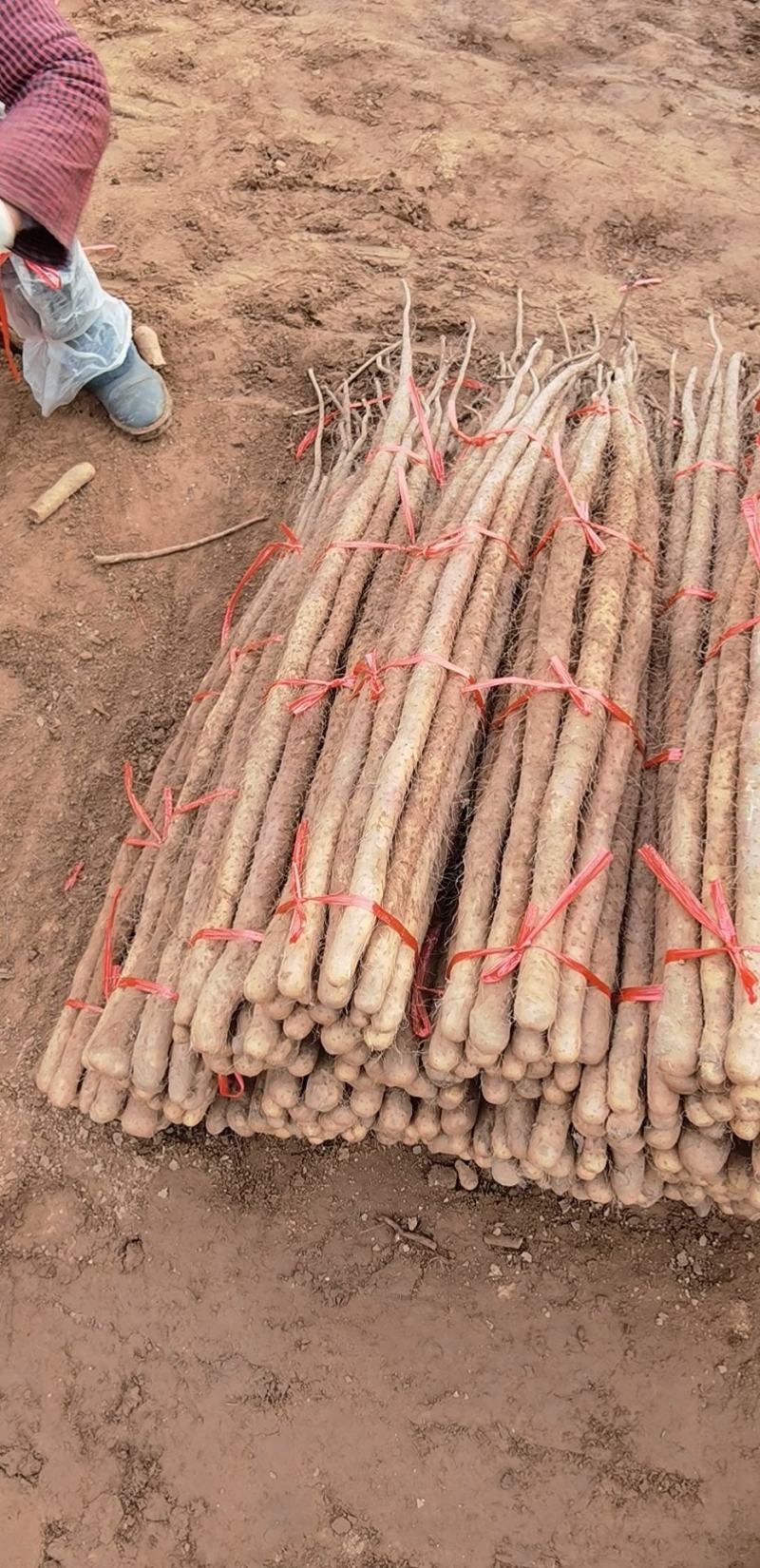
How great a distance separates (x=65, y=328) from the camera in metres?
4.59

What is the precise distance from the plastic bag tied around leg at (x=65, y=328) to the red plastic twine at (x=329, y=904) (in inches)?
121

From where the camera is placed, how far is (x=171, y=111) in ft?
21.6

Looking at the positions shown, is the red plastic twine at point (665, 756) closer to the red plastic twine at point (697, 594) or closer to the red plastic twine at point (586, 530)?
the red plastic twine at point (697, 594)

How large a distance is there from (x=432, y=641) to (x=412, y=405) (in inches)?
64.2

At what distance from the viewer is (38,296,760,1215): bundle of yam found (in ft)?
8.07

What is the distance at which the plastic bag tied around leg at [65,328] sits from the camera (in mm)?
4430

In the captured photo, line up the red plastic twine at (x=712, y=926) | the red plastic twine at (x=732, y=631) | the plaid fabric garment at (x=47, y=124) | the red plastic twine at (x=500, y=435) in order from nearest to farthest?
the red plastic twine at (x=712, y=926)
the red plastic twine at (x=732, y=631)
the plaid fabric garment at (x=47, y=124)
the red plastic twine at (x=500, y=435)

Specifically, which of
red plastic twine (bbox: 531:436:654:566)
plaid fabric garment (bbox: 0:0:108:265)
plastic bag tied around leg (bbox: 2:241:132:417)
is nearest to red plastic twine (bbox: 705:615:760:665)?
red plastic twine (bbox: 531:436:654:566)

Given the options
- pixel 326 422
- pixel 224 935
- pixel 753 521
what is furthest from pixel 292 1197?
pixel 326 422

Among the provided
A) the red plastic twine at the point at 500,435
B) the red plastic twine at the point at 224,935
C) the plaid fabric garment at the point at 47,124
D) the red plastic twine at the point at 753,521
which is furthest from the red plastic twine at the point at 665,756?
the plaid fabric garment at the point at 47,124

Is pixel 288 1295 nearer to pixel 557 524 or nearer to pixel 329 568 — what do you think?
pixel 329 568

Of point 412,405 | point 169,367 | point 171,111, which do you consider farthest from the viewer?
point 171,111

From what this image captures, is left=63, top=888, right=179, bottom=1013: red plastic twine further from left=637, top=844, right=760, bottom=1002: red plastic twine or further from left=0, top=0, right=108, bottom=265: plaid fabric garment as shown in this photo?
left=0, top=0, right=108, bottom=265: plaid fabric garment

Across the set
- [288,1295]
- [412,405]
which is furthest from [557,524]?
[288,1295]
